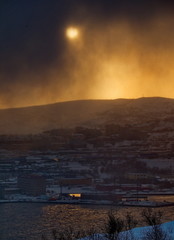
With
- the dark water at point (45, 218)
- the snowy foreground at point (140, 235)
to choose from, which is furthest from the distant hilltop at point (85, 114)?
the snowy foreground at point (140, 235)

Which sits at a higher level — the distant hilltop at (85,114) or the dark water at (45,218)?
the distant hilltop at (85,114)

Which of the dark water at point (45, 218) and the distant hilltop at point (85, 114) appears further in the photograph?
the distant hilltop at point (85, 114)

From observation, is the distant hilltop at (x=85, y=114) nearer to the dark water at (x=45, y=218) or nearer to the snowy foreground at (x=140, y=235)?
the dark water at (x=45, y=218)

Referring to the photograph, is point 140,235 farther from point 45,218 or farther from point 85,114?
point 85,114

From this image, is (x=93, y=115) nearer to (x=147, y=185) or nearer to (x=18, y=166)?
(x=18, y=166)

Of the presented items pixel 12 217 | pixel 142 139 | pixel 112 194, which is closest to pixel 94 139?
pixel 142 139

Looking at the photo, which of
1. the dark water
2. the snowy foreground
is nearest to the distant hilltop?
the dark water

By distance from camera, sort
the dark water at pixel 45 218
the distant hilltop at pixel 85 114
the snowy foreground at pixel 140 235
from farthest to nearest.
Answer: the distant hilltop at pixel 85 114 < the dark water at pixel 45 218 < the snowy foreground at pixel 140 235

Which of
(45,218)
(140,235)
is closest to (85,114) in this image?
(45,218)
